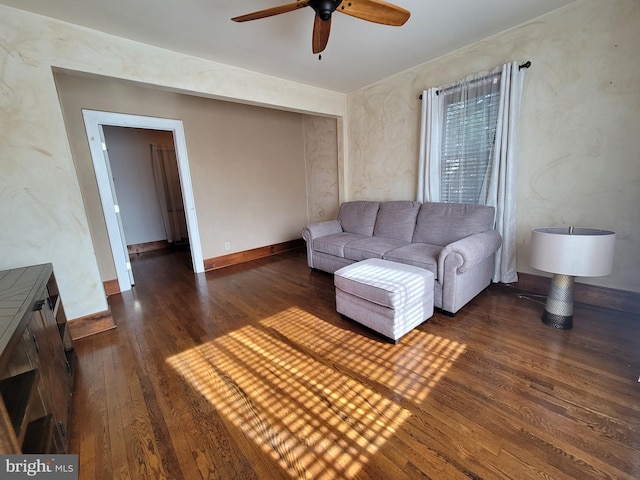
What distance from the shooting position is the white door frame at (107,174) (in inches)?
120

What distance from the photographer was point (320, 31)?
185cm

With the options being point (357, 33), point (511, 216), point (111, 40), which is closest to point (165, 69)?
point (111, 40)

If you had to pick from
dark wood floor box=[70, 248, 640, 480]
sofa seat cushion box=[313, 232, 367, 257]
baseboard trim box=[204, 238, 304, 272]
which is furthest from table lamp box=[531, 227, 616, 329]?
baseboard trim box=[204, 238, 304, 272]

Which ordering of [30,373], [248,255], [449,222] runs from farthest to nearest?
1. [248,255]
2. [449,222]
3. [30,373]

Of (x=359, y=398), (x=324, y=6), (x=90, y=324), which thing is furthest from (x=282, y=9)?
(x=90, y=324)

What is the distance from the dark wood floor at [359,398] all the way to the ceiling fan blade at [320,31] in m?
2.23

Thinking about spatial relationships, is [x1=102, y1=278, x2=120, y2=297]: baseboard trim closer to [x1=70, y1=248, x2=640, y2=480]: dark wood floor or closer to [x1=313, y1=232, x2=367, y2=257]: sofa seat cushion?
[x1=70, y1=248, x2=640, y2=480]: dark wood floor

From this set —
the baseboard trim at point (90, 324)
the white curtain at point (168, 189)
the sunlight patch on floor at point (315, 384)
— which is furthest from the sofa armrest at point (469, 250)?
the white curtain at point (168, 189)

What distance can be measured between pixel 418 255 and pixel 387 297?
0.79m

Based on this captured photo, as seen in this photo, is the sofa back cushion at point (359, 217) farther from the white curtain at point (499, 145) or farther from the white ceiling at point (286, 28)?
the white ceiling at point (286, 28)

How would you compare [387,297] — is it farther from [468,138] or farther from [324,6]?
[468,138]

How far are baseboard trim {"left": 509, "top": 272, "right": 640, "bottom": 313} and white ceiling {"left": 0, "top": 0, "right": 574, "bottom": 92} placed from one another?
239 cm

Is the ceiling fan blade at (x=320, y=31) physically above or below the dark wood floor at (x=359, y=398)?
above

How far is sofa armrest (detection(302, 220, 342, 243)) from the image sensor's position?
360 cm
